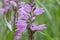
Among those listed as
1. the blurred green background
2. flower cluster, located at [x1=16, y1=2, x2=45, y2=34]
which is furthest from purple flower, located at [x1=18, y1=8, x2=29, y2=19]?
the blurred green background

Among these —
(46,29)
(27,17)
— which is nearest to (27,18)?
(27,17)

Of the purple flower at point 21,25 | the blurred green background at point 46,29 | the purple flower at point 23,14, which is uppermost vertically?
the blurred green background at point 46,29

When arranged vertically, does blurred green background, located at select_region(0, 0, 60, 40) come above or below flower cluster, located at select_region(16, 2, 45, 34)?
above

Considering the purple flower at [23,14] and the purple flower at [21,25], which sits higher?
the purple flower at [23,14]

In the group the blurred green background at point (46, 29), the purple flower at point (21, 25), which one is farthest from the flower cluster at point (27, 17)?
the blurred green background at point (46, 29)

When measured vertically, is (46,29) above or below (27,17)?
above

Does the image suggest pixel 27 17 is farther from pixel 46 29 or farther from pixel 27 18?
pixel 46 29

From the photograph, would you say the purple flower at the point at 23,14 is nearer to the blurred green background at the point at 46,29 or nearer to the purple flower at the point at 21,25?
the purple flower at the point at 21,25

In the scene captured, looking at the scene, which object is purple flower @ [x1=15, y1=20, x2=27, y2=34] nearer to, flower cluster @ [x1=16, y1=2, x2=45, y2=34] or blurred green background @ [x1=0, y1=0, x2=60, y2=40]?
flower cluster @ [x1=16, y1=2, x2=45, y2=34]

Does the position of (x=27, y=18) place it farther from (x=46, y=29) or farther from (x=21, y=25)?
(x=46, y=29)

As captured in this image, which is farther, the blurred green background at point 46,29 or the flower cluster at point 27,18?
the blurred green background at point 46,29

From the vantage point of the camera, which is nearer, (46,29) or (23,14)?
(23,14)
